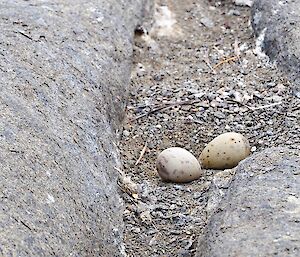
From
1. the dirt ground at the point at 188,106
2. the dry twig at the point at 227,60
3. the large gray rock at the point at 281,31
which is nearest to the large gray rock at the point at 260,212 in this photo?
the dirt ground at the point at 188,106

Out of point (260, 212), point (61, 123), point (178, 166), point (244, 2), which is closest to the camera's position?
point (260, 212)

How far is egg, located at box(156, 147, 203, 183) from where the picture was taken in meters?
2.45

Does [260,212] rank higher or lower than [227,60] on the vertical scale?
higher

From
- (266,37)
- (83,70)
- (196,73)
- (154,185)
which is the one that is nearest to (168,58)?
(196,73)

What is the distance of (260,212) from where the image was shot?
76.0 inches

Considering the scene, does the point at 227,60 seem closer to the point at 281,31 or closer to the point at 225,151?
the point at 281,31

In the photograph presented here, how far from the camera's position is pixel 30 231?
6.05 feet

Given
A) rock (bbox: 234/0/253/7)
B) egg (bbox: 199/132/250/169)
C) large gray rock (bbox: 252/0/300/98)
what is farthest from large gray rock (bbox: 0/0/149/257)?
rock (bbox: 234/0/253/7)

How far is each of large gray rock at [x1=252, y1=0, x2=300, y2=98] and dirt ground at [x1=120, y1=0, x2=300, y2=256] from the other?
4 cm

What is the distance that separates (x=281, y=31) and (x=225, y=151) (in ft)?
2.59

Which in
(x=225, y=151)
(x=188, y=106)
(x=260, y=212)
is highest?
(x=260, y=212)

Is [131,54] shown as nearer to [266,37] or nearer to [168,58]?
[168,58]

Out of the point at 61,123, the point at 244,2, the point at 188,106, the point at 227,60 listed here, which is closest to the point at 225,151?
the point at 188,106

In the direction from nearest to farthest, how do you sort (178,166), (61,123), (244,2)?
(61,123), (178,166), (244,2)
